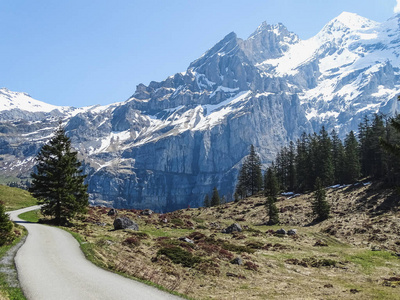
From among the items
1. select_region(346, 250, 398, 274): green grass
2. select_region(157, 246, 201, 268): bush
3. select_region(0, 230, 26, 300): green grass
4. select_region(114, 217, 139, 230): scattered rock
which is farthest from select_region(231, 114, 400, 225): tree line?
select_region(0, 230, 26, 300): green grass

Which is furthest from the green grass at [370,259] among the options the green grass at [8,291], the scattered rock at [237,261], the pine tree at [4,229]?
the pine tree at [4,229]

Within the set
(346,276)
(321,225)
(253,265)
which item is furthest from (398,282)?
(321,225)

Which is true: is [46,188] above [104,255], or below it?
above

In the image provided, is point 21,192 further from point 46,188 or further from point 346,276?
point 346,276

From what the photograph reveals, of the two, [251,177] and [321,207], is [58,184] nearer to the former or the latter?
[321,207]

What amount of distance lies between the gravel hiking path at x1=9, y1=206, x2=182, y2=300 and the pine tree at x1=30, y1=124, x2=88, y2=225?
12.1 metres

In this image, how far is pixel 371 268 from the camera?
982 inches

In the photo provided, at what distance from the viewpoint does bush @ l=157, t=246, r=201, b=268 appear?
22.2 meters

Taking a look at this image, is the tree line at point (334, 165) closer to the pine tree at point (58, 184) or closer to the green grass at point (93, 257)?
the pine tree at point (58, 184)

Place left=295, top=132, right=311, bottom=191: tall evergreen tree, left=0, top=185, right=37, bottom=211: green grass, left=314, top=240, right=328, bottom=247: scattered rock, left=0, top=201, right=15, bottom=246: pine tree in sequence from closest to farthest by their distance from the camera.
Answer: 1. left=0, top=201, right=15, bottom=246: pine tree
2. left=314, top=240, right=328, bottom=247: scattered rock
3. left=0, top=185, right=37, bottom=211: green grass
4. left=295, top=132, right=311, bottom=191: tall evergreen tree

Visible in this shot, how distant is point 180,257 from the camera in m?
23.0

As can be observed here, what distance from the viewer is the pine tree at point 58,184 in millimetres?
34031

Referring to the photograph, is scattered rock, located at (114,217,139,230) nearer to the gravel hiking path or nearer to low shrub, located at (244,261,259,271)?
the gravel hiking path

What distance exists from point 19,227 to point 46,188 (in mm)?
6826
